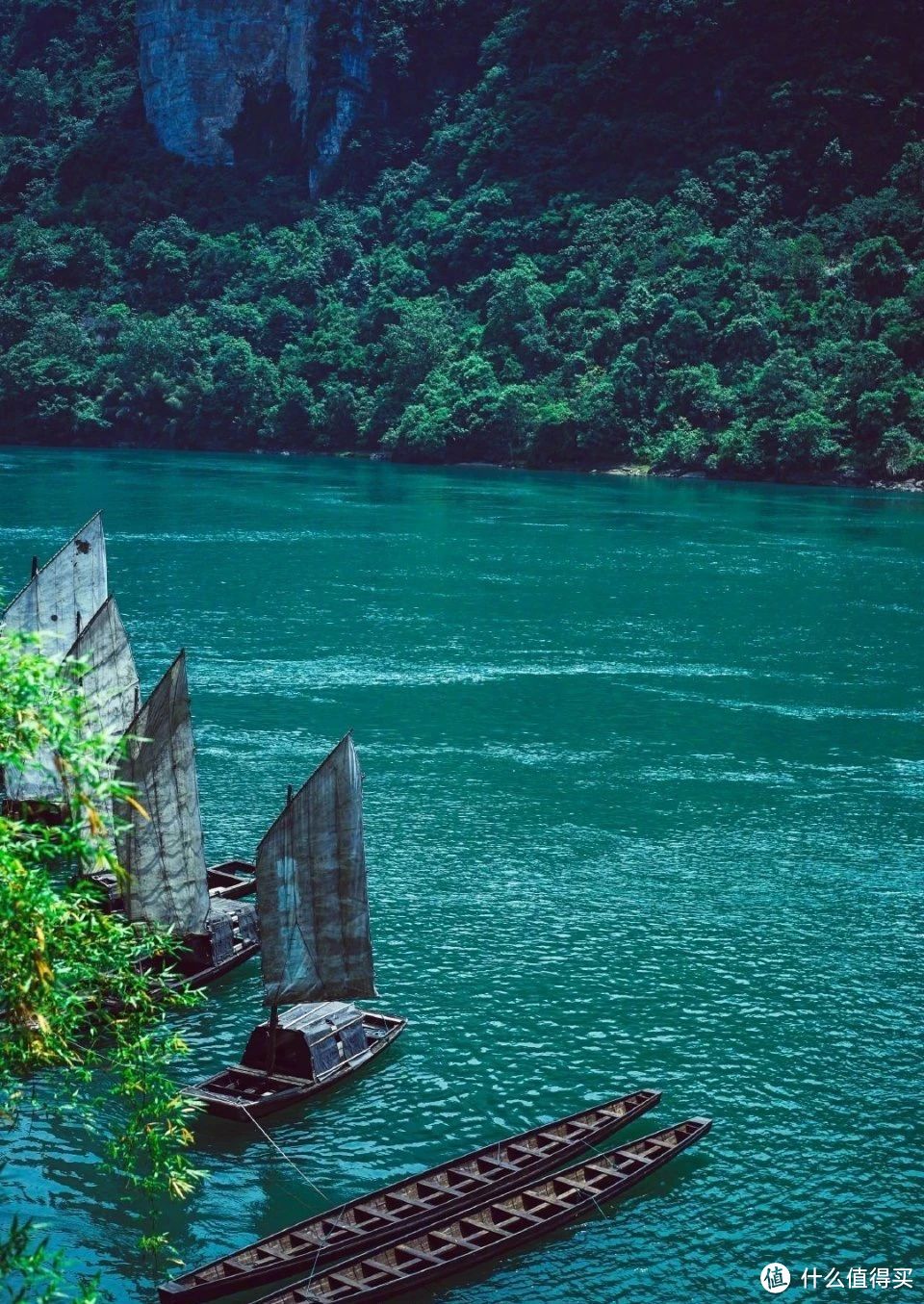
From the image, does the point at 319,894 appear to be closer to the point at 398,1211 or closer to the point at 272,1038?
the point at 272,1038

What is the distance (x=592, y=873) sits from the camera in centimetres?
3794

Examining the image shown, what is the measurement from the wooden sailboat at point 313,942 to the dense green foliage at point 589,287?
110 meters

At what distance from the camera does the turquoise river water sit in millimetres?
23453

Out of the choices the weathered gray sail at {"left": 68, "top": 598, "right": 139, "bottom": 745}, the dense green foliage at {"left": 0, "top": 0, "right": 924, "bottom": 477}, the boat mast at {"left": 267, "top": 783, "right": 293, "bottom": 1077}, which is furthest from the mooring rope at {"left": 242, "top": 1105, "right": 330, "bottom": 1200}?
the dense green foliage at {"left": 0, "top": 0, "right": 924, "bottom": 477}

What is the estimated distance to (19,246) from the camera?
19300cm

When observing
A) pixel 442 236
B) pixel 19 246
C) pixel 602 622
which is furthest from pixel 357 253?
pixel 602 622

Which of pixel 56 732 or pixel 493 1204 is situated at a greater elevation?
pixel 56 732

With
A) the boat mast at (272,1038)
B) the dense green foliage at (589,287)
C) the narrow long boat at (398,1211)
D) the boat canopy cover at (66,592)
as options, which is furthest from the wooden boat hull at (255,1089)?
the dense green foliage at (589,287)

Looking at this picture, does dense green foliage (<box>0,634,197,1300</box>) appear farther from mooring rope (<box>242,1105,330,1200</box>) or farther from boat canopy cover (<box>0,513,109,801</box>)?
boat canopy cover (<box>0,513,109,801</box>)

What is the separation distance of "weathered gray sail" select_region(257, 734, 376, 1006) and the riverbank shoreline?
359 ft

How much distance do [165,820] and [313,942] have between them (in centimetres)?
396

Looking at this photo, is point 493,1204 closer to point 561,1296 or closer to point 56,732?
point 561,1296

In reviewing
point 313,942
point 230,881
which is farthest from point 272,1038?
point 230,881

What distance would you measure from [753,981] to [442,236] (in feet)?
538
